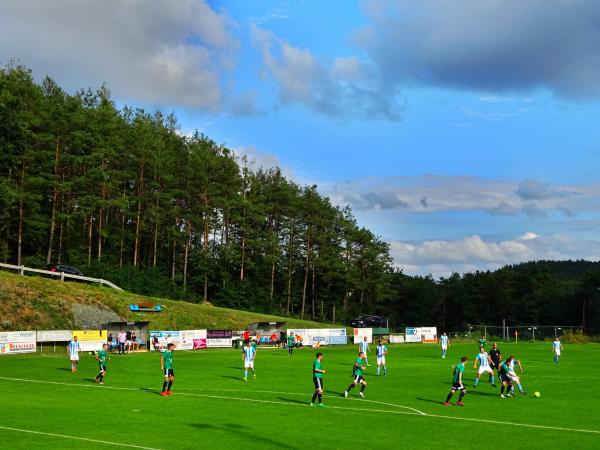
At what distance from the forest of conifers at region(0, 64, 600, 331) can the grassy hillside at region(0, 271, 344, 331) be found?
1045 cm

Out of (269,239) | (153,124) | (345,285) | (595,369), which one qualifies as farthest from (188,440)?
(345,285)

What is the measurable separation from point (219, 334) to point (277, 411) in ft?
141

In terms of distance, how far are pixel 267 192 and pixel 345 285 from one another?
2330 centimetres

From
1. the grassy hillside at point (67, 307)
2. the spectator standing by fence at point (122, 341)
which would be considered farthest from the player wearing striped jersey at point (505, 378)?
the grassy hillside at point (67, 307)

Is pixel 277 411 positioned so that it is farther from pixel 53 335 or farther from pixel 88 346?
pixel 53 335

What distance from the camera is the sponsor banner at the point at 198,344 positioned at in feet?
213

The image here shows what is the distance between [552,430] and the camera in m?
21.8

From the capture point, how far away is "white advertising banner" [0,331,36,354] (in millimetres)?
50844

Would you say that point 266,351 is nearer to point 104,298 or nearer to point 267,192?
point 104,298

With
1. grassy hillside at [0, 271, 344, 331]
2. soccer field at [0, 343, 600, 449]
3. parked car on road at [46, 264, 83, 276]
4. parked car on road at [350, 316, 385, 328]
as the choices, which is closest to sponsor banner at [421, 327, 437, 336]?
parked car on road at [350, 316, 385, 328]

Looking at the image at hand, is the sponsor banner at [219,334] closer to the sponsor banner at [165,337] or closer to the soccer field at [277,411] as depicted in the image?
the sponsor banner at [165,337]

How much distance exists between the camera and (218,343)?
67250 mm

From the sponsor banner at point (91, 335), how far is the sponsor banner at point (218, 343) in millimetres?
12452

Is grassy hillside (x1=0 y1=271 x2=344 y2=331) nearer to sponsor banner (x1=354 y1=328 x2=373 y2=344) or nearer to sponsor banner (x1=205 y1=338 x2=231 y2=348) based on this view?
sponsor banner (x1=205 y1=338 x2=231 y2=348)
